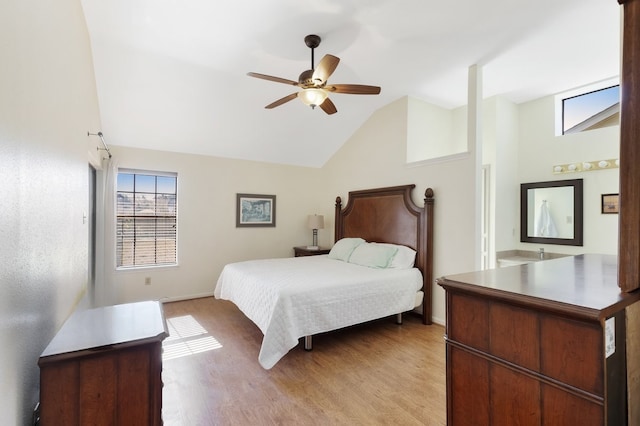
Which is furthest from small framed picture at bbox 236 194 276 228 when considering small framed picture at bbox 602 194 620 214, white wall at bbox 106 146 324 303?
small framed picture at bbox 602 194 620 214

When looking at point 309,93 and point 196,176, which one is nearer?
point 309,93

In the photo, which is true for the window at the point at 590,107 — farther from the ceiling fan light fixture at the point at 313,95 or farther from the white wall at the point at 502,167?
the ceiling fan light fixture at the point at 313,95

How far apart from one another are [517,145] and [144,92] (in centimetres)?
509

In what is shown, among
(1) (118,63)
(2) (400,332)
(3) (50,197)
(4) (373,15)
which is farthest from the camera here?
(2) (400,332)

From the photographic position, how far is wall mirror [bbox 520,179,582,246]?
148 inches

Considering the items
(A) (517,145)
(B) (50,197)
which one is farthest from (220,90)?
(A) (517,145)

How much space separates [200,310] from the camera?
4.07 meters

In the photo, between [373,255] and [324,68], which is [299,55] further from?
[373,255]

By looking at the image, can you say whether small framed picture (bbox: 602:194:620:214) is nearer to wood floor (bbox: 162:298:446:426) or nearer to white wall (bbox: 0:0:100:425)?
wood floor (bbox: 162:298:446:426)

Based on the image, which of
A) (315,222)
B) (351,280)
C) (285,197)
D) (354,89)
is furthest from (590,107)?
(285,197)

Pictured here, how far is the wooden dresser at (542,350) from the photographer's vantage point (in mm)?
954

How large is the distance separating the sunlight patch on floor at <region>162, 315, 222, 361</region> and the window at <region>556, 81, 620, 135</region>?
16.8 ft

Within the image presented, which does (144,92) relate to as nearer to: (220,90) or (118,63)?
(118,63)

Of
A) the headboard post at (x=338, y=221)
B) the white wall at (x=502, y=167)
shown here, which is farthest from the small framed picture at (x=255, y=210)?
the white wall at (x=502, y=167)
